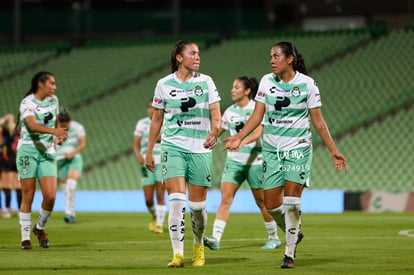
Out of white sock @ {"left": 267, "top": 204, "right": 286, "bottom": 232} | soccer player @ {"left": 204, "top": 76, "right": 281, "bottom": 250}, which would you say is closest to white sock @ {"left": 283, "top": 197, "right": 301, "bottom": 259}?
white sock @ {"left": 267, "top": 204, "right": 286, "bottom": 232}

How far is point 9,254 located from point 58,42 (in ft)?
88.4

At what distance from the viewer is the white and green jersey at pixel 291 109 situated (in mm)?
9352

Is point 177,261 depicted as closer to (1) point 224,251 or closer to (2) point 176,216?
(2) point 176,216

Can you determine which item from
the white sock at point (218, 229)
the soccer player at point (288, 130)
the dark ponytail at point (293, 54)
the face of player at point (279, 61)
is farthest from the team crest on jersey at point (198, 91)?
the white sock at point (218, 229)

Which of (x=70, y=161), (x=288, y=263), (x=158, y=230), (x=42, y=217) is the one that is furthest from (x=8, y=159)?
(x=288, y=263)

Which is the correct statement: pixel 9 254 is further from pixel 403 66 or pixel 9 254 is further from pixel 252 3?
pixel 252 3

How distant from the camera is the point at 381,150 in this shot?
84.0ft

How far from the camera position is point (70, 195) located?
18.8m

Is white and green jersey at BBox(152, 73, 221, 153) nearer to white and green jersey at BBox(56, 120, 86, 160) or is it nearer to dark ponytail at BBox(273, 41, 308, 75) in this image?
dark ponytail at BBox(273, 41, 308, 75)

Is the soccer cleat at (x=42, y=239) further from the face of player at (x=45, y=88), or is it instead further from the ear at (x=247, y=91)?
the ear at (x=247, y=91)

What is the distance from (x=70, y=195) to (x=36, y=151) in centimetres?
702

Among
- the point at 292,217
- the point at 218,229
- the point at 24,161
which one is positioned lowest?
the point at 218,229

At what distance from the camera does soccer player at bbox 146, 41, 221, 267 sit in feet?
30.8

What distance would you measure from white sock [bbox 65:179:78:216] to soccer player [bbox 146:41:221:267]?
9412mm
